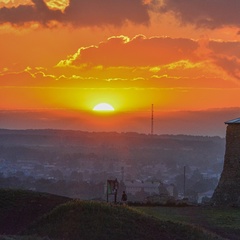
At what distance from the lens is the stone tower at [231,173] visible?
3738 centimetres

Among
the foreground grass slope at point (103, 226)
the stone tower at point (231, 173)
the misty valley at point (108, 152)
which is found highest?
the misty valley at point (108, 152)

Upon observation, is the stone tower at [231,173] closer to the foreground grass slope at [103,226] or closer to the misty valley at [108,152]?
the foreground grass slope at [103,226]

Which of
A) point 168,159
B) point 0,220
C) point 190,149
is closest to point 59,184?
point 0,220

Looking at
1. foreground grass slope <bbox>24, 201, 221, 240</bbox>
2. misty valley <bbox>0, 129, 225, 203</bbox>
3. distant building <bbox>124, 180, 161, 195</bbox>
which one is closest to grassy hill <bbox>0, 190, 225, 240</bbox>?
foreground grass slope <bbox>24, 201, 221, 240</bbox>

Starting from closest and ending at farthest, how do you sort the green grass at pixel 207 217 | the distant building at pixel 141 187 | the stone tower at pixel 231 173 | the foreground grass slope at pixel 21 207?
the foreground grass slope at pixel 21 207
the green grass at pixel 207 217
the stone tower at pixel 231 173
the distant building at pixel 141 187

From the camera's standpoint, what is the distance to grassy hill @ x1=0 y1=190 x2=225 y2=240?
2041cm

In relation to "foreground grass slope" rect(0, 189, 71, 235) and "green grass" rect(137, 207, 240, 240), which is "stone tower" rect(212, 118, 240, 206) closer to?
"green grass" rect(137, 207, 240, 240)

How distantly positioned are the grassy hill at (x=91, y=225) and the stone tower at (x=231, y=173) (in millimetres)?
15040

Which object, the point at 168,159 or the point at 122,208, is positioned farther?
the point at 168,159

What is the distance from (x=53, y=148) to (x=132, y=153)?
77.7 feet

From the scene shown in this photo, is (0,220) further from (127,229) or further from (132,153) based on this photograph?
(132,153)

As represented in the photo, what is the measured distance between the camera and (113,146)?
19325cm

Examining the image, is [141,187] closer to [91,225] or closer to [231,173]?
[231,173]

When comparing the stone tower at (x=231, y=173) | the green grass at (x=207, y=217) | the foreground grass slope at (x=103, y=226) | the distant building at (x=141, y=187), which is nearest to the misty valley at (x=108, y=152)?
the distant building at (x=141, y=187)
